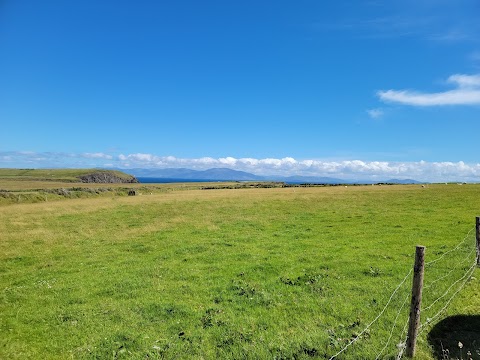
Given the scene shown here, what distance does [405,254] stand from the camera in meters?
19.6

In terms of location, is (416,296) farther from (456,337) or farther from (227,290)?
(227,290)

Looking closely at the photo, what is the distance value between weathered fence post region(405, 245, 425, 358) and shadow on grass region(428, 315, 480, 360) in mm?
981

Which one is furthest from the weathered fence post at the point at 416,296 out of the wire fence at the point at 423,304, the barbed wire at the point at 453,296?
the barbed wire at the point at 453,296

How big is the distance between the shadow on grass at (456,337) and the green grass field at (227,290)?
0.08 meters

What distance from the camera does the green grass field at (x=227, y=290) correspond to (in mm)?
10664

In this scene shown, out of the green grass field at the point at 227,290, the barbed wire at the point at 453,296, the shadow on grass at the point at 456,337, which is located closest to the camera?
the shadow on grass at the point at 456,337

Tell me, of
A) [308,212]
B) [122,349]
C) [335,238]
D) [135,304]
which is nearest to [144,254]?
[135,304]

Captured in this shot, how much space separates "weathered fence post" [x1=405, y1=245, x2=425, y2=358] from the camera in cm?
894

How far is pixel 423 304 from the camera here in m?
12.7

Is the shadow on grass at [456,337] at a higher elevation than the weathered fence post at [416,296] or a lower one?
lower

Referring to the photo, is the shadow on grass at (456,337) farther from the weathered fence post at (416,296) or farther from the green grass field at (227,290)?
the weathered fence post at (416,296)

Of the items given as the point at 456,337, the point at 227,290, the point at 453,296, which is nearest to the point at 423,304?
the point at 453,296

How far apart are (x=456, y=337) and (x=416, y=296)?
314cm

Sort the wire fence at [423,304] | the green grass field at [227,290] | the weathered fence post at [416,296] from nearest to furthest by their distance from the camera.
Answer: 1. the weathered fence post at [416,296]
2. the wire fence at [423,304]
3. the green grass field at [227,290]
